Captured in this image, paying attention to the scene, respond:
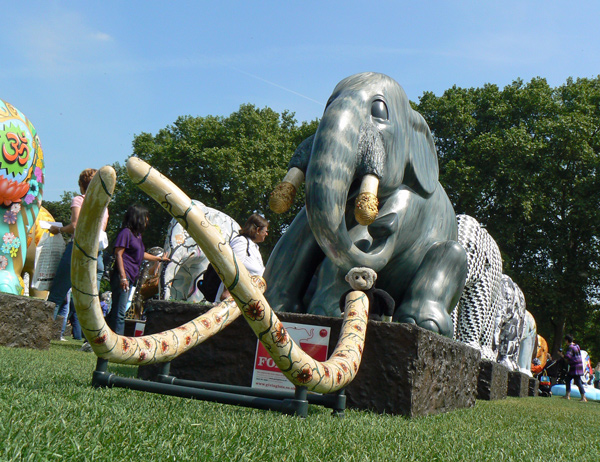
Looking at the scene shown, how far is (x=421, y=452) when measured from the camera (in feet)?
6.10

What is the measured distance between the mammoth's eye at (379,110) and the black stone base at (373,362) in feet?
4.33

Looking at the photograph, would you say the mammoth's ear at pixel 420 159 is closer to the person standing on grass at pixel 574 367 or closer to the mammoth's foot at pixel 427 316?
the mammoth's foot at pixel 427 316

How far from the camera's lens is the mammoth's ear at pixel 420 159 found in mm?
3834

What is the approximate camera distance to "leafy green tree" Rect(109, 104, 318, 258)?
25141mm

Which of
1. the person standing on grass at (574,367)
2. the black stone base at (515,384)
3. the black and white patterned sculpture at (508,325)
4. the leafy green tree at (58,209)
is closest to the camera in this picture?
the black stone base at (515,384)

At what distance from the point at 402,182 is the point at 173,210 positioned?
234 cm

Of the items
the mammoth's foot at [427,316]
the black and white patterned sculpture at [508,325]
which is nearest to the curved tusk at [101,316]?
the mammoth's foot at [427,316]

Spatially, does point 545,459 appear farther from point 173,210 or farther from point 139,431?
point 173,210

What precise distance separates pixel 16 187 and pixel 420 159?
339 cm

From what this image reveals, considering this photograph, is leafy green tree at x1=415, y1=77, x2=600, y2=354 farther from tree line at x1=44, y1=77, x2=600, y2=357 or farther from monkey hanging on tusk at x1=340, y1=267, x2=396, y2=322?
monkey hanging on tusk at x1=340, y1=267, x2=396, y2=322

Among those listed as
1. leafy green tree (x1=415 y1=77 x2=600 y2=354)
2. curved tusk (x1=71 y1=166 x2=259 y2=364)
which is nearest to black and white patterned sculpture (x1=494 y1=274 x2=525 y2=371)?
curved tusk (x1=71 y1=166 x2=259 y2=364)

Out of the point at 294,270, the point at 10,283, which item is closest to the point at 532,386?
the point at 294,270

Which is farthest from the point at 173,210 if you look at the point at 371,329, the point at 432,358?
the point at 432,358

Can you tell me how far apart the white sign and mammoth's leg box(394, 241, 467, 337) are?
83 centimetres
